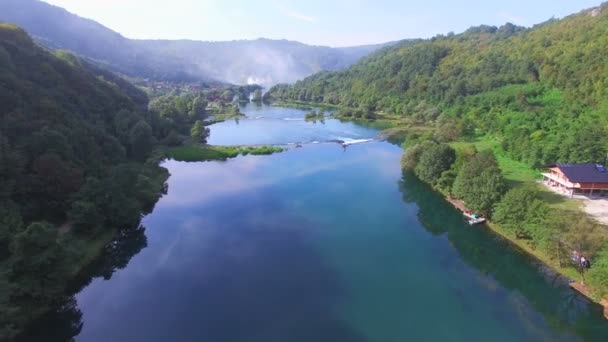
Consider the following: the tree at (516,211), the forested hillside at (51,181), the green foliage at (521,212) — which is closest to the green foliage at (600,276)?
the green foliage at (521,212)

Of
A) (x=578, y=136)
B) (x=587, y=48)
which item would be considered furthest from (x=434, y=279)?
(x=587, y=48)

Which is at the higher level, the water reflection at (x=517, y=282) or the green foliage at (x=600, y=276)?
the green foliage at (x=600, y=276)

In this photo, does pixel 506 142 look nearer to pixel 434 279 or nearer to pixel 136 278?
pixel 434 279

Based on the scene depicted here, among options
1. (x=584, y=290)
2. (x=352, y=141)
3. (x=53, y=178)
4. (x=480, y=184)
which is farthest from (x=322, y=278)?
(x=352, y=141)

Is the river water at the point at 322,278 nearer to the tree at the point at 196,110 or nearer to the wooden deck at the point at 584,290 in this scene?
the wooden deck at the point at 584,290

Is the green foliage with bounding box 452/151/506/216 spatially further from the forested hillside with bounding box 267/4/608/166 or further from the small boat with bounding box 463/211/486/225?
the forested hillside with bounding box 267/4/608/166

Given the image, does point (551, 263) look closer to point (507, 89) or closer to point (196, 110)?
point (507, 89)
